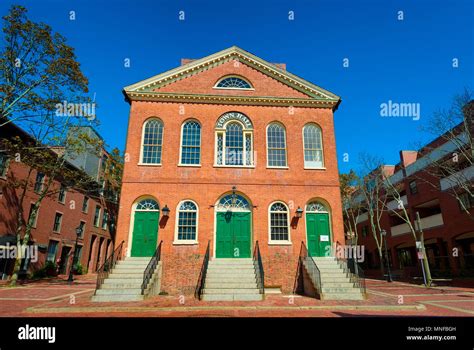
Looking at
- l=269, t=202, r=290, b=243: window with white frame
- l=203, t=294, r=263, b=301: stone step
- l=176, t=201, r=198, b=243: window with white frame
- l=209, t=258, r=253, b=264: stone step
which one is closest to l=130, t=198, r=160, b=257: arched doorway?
l=176, t=201, r=198, b=243: window with white frame

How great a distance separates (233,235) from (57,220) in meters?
20.1

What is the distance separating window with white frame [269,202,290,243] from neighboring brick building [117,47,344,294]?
0.05 m

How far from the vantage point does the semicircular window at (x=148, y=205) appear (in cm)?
1353

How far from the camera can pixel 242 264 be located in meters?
12.4

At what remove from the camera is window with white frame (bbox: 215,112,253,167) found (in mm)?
14703

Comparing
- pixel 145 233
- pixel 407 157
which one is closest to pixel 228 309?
pixel 145 233

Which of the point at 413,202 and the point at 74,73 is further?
the point at 413,202

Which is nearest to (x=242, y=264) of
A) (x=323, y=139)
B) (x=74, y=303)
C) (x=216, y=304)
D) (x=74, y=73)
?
(x=216, y=304)

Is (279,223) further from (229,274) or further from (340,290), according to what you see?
(340,290)

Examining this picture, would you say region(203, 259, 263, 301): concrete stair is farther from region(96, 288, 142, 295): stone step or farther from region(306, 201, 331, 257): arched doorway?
region(306, 201, 331, 257): arched doorway

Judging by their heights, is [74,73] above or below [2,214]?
above

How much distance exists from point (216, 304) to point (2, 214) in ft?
58.6

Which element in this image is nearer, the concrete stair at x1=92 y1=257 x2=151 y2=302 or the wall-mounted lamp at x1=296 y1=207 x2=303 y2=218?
the concrete stair at x1=92 y1=257 x2=151 y2=302
